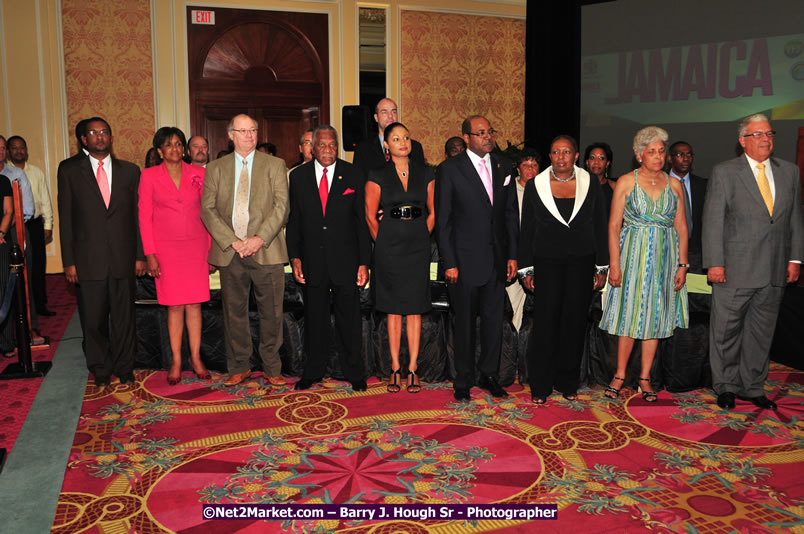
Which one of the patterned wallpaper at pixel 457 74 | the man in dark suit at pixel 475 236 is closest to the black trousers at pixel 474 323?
the man in dark suit at pixel 475 236

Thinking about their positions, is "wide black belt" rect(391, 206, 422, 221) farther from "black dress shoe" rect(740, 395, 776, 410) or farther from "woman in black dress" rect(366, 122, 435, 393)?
"black dress shoe" rect(740, 395, 776, 410)

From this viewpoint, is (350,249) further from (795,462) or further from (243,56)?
(243,56)

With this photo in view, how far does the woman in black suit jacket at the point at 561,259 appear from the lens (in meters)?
3.70

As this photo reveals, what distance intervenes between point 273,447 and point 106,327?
1682 mm

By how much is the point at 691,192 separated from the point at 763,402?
220 cm

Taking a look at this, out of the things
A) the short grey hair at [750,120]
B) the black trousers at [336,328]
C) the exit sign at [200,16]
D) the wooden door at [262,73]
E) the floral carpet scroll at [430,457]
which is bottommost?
the floral carpet scroll at [430,457]

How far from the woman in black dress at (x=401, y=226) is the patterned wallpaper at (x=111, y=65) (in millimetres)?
5907

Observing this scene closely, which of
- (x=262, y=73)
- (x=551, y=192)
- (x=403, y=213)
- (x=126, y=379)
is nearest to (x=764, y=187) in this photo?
(x=551, y=192)

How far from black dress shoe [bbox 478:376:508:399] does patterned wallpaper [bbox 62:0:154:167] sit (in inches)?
256

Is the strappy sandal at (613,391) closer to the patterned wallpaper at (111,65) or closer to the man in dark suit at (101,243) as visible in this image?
the man in dark suit at (101,243)

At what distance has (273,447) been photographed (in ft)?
10.6

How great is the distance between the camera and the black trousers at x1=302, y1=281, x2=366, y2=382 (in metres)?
4.04

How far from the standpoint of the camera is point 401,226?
385 cm

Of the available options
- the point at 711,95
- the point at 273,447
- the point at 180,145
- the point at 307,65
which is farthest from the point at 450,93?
the point at 273,447
